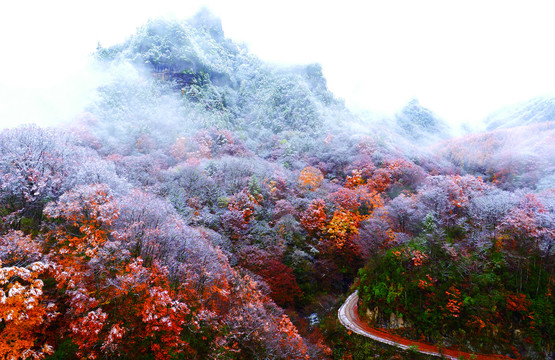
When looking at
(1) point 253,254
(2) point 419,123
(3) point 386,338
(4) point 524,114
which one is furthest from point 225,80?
(4) point 524,114

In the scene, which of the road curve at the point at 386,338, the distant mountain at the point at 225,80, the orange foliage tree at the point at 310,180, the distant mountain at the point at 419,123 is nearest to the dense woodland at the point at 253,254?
the orange foliage tree at the point at 310,180

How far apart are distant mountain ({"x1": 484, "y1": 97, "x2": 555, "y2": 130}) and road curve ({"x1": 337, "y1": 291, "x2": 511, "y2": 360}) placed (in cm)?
6738

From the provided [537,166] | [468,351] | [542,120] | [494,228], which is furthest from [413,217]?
[542,120]

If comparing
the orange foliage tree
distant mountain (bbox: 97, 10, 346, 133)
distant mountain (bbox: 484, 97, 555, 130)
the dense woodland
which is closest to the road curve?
the dense woodland

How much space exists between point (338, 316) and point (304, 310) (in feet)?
10.8

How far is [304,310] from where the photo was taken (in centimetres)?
2173

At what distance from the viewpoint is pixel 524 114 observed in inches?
2702

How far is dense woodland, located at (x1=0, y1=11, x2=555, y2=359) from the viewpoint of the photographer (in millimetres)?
9609

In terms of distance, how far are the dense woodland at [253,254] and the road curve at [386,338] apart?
446mm

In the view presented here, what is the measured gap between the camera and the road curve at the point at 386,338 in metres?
14.3

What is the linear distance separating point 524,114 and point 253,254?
84.7m

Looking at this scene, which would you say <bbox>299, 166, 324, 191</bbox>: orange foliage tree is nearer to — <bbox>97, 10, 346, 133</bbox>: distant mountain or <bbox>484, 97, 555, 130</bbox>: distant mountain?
<bbox>97, 10, 346, 133</bbox>: distant mountain

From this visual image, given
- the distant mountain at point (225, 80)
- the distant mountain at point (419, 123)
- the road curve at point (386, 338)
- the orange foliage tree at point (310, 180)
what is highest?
the distant mountain at point (225, 80)

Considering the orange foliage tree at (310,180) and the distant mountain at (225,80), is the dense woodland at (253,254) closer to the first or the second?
the orange foliage tree at (310,180)
